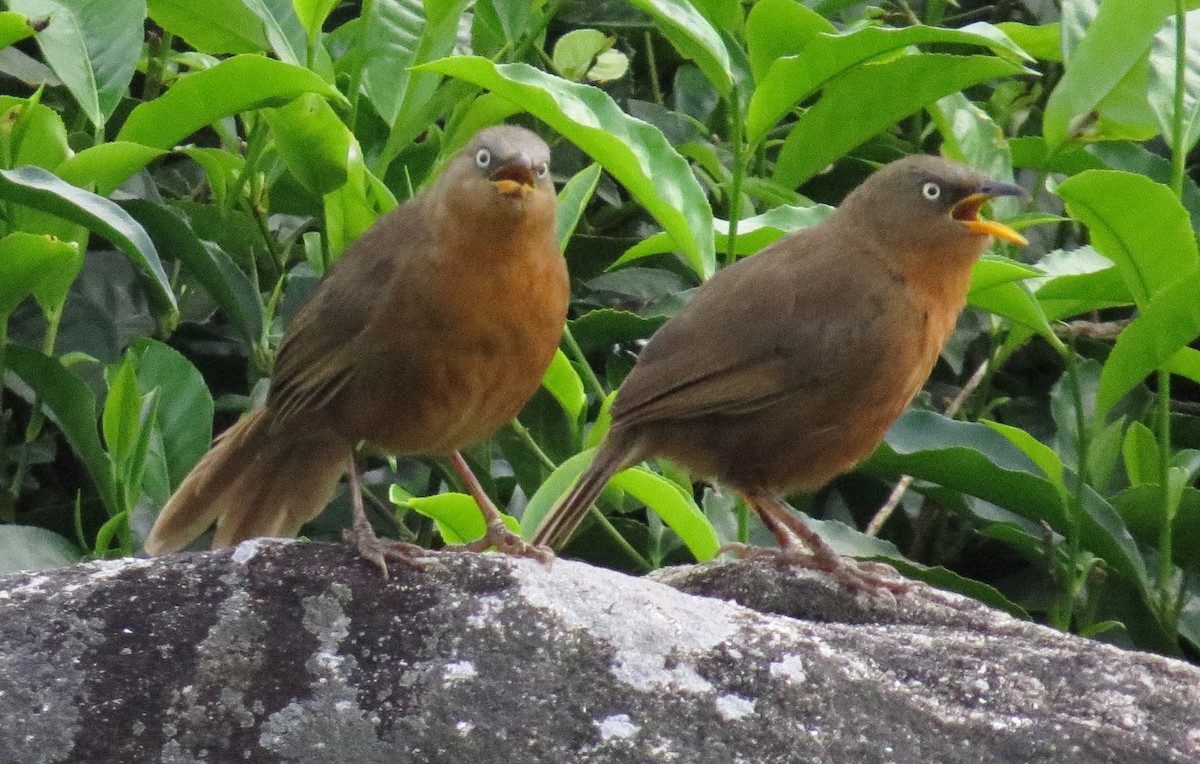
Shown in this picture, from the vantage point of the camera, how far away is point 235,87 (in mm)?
3633

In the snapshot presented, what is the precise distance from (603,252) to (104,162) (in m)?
1.32

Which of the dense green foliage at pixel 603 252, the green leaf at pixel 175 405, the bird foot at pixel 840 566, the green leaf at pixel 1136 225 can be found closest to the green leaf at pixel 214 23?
the dense green foliage at pixel 603 252

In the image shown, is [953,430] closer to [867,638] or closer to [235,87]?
[867,638]

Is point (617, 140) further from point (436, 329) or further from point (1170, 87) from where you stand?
point (1170, 87)

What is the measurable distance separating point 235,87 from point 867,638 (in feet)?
5.61

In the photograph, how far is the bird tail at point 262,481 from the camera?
3859 mm

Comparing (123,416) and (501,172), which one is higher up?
(501,172)

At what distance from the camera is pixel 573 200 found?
390cm

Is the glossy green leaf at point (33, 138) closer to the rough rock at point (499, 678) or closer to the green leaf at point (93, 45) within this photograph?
the green leaf at point (93, 45)

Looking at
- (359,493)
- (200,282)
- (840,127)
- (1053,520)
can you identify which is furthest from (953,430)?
(200,282)

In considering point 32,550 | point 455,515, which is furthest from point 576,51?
A: point 32,550

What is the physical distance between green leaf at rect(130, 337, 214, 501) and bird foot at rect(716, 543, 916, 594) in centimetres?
112

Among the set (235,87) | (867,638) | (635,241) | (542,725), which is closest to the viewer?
(542,725)

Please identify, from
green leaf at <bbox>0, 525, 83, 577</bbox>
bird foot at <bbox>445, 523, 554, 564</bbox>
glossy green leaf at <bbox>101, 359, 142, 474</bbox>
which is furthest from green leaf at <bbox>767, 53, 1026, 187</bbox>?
green leaf at <bbox>0, 525, 83, 577</bbox>
